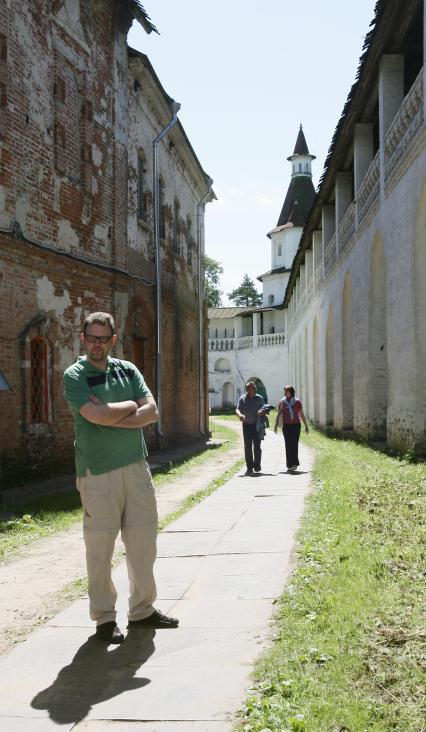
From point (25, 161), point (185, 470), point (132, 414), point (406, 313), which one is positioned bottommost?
point (185, 470)

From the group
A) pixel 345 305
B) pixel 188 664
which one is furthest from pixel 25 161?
pixel 345 305

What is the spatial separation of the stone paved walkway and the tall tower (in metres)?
54.7

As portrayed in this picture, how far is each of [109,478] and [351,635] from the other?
5.22 ft

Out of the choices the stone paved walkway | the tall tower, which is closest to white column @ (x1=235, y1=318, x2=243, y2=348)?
the tall tower

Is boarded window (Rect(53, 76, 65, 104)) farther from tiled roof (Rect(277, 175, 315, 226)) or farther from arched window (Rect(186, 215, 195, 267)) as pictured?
tiled roof (Rect(277, 175, 315, 226))

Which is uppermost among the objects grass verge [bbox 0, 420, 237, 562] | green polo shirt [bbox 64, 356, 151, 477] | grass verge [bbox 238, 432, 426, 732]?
green polo shirt [bbox 64, 356, 151, 477]

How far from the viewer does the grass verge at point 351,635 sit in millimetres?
3078

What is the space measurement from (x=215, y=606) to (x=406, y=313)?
872cm

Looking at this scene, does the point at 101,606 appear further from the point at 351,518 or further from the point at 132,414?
the point at 351,518

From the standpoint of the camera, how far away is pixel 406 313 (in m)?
12.6

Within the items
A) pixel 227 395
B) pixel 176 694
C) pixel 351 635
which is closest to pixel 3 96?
pixel 351 635

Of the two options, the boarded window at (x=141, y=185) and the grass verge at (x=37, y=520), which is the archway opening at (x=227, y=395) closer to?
the boarded window at (x=141, y=185)

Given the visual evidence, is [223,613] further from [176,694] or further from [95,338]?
[95,338]

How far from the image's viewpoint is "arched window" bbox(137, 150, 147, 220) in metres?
17.8
